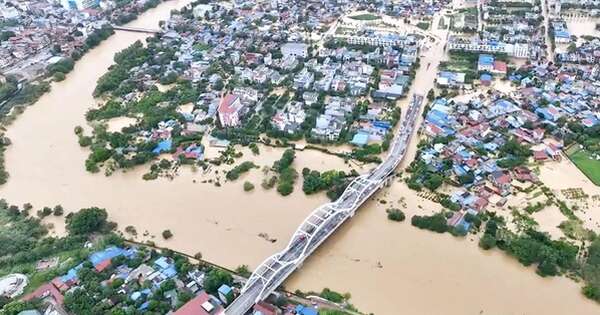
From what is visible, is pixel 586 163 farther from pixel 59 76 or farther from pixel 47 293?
pixel 59 76

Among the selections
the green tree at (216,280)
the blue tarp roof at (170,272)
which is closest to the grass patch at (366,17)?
the green tree at (216,280)

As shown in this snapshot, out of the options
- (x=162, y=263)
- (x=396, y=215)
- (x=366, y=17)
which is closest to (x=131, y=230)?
(x=162, y=263)

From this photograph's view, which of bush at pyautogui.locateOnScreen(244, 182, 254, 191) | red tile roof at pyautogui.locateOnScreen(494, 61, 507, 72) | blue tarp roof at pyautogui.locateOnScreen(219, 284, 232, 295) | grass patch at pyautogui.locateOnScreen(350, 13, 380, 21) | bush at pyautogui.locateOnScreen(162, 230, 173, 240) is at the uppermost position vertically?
grass patch at pyautogui.locateOnScreen(350, 13, 380, 21)

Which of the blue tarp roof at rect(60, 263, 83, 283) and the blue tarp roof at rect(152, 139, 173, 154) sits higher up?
the blue tarp roof at rect(152, 139, 173, 154)

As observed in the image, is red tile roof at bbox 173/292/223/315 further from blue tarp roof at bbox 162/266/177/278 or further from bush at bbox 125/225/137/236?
bush at bbox 125/225/137/236

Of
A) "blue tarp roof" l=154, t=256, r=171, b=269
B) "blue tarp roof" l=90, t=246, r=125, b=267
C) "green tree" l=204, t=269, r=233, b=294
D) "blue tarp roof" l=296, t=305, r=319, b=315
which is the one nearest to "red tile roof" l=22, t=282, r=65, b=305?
"blue tarp roof" l=90, t=246, r=125, b=267

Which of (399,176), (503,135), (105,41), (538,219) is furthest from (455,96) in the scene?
(105,41)

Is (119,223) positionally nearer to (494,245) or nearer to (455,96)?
(494,245)
